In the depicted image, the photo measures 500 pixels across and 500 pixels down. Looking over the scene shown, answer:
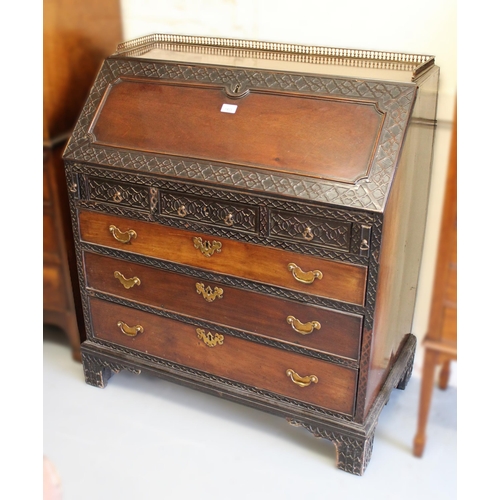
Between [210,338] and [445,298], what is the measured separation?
127 centimetres

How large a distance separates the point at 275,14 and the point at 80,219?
100 centimetres

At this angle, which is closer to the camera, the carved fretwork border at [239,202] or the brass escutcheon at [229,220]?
the carved fretwork border at [239,202]

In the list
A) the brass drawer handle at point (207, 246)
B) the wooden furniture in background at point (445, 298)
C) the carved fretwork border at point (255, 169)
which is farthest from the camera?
the brass drawer handle at point (207, 246)

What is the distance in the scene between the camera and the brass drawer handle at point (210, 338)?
78.4 inches

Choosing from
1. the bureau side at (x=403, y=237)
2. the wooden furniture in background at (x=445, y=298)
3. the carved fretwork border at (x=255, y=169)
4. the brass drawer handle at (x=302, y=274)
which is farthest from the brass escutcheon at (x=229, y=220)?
the wooden furniture in background at (x=445, y=298)

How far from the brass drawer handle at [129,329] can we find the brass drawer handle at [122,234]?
13.1 inches

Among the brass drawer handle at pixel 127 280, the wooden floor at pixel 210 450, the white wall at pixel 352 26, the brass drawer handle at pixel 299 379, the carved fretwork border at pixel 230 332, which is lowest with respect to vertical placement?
the wooden floor at pixel 210 450

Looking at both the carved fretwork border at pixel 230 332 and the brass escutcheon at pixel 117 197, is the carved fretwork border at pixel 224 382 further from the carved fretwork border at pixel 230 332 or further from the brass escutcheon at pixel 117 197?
the brass escutcheon at pixel 117 197

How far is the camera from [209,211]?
5.93ft

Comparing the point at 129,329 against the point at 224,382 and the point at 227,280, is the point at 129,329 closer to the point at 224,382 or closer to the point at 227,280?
the point at 224,382

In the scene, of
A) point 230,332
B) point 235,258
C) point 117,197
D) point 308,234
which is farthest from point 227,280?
point 117,197

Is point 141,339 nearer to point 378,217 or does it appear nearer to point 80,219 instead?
point 80,219

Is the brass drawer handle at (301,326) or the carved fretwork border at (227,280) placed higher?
the carved fretwork border at (227,280)

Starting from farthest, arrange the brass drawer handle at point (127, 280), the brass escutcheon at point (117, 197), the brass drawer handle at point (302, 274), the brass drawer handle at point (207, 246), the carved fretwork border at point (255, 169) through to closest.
Result: the brass drawer handle at point (127, 280)
the brass escutcheon at point (117, 197)
the brass drawer handle at point (207, 246)
the brass drawer handle at point (302, 274)
the carved fretwork border at point (255, 169)
